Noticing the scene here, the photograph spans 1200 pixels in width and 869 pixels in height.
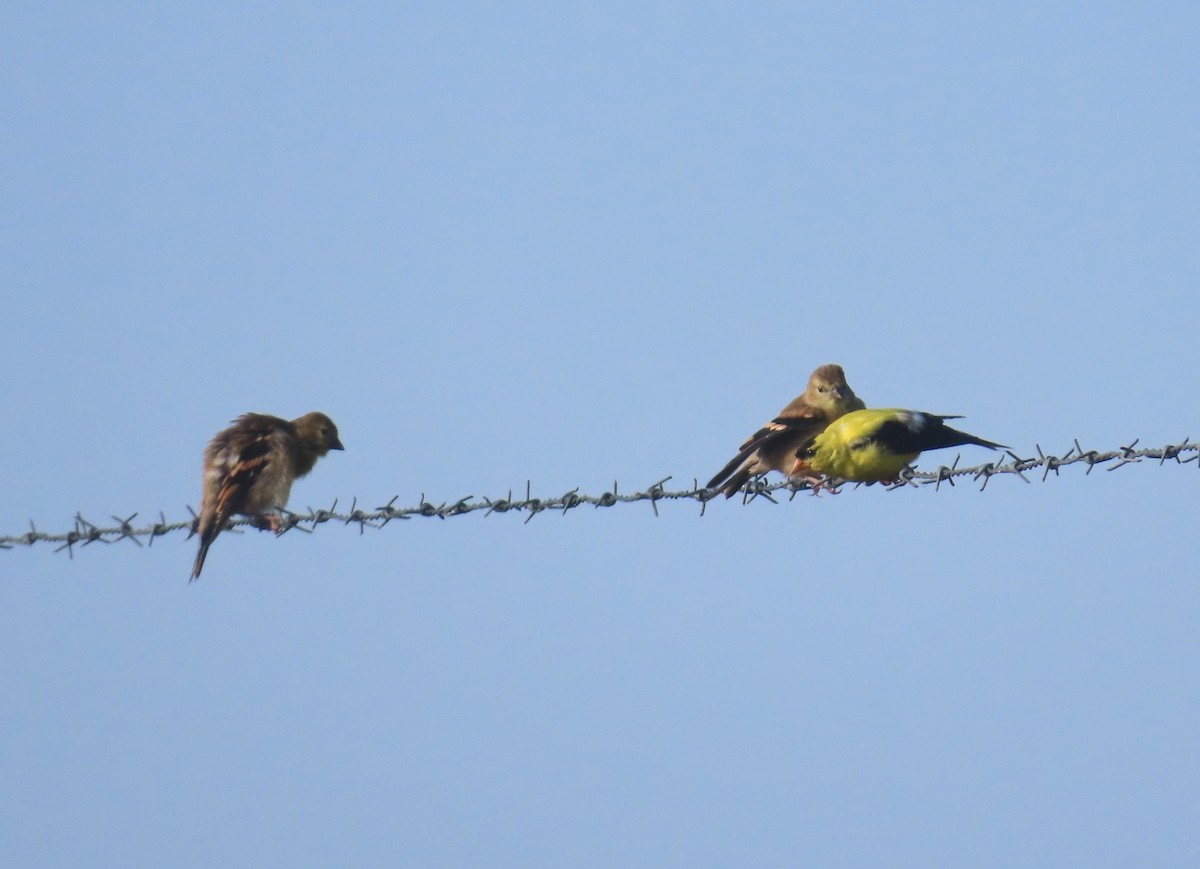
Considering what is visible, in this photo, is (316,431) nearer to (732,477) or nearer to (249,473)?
(249,473)

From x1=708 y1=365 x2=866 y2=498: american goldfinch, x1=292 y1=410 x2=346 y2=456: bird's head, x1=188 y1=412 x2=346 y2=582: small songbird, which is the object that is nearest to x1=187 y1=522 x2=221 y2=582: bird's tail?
x1=188 y1=412 x2=346 y2=582: small songbird

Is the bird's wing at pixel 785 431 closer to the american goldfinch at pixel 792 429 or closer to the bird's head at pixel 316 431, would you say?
the american goldfinch at pixel 792 429

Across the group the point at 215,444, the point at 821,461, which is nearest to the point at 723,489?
the point at 821,461

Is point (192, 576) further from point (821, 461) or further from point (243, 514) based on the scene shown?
point (821, 461)

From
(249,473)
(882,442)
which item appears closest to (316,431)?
(249,473)

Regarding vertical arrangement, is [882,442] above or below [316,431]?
below

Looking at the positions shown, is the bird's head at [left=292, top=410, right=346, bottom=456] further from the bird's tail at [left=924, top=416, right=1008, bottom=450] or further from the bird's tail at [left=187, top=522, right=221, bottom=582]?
the bird's tail at [left=924, top=416, right=1008, bottom=450]

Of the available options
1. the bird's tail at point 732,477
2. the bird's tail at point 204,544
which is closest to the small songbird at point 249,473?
the bird's tail at point 204,544

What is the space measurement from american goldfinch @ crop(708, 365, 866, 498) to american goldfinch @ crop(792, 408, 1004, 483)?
0.61m

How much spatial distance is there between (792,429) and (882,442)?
149cm

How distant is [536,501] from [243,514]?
4.69 meters

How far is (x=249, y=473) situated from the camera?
12023mm

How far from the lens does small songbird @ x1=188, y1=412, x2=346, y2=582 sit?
457 inches

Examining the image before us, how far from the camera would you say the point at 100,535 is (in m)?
8.95
